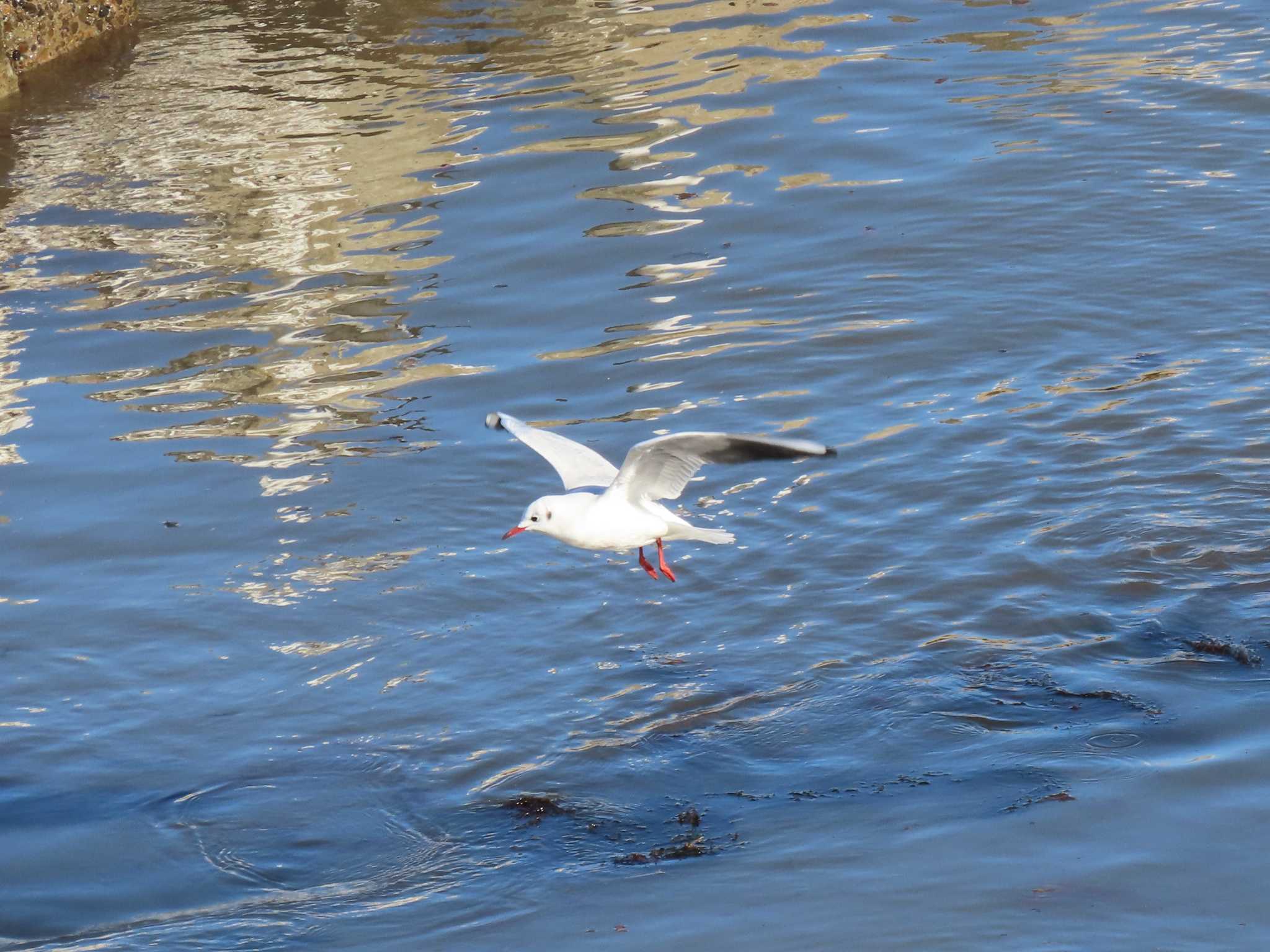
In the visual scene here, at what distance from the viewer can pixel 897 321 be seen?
9.41 m

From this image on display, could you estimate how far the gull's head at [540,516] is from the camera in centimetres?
621

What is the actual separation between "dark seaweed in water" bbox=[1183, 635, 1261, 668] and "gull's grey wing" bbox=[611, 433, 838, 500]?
174cm

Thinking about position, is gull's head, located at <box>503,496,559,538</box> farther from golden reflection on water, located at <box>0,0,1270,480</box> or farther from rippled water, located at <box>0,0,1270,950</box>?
golden reflection on water, located at <box>0,0,1270,480</box>

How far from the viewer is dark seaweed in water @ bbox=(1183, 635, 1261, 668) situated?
5.92 m

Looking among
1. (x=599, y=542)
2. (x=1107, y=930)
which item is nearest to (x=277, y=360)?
(x=599, y=542)

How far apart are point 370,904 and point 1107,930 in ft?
7.27

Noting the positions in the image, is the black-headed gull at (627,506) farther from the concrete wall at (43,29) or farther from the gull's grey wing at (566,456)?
the concrete wall at (43,29)

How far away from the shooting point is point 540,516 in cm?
622

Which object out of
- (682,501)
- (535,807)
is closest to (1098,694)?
(535,807)

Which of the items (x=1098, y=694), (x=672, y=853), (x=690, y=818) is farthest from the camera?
(x=1098, y=694)

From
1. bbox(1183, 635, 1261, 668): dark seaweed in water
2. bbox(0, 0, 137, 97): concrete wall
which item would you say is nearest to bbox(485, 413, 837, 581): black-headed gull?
bbox(1183, 635, 1261, 668): dark seaweed in water

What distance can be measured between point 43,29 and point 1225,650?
13.1m

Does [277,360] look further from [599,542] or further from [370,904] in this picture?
[370,904]

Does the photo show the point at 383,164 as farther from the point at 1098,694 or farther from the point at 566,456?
the point at 1098,694
